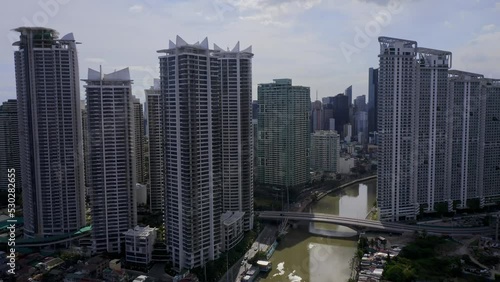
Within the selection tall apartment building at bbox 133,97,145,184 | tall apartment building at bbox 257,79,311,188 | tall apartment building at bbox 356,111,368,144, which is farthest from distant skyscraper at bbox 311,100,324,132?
tall apartment building at bbox 133,97,145,184

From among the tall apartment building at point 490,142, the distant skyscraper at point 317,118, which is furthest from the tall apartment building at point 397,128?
the distant skyscraper at point 317,118

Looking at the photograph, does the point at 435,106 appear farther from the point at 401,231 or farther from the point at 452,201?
the point at 401,231

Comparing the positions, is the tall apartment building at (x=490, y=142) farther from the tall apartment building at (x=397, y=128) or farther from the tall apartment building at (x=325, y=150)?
the tall apartment building at (x=325, y=150)

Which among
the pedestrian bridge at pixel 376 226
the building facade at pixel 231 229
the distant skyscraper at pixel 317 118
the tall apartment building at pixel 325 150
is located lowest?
the pedestrian bridge at pixel 376 226

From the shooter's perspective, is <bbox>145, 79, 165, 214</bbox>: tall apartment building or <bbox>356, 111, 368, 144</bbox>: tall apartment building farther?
<bbox>356, 111, 368, 144</bbox>: tall apartment building

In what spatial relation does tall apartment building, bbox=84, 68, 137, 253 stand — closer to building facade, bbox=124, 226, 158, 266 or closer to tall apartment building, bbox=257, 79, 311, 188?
building facade, bbox=124, 226, 158, 266

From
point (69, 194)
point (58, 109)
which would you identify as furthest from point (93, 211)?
point (58, 109)
